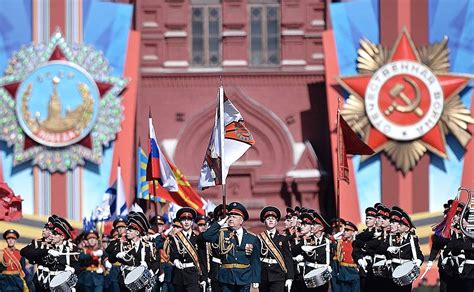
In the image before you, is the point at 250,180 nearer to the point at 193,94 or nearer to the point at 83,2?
the point at 193,94

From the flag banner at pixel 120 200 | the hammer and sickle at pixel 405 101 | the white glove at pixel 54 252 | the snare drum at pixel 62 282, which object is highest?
the hammer and sickle at pixel 405 101

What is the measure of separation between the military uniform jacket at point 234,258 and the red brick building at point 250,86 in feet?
42.5

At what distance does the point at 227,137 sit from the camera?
70.2ft

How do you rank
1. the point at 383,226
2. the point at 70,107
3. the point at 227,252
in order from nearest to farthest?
the point at 227,252
the point at 383,226
the point at 70,107

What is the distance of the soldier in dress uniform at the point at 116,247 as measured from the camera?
22828mm

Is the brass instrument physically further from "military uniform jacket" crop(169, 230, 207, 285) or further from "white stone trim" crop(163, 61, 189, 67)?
"white stone trim" crop(163, 61, 189, 67)

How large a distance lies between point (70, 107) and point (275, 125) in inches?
191

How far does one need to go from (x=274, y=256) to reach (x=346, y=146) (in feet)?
11.6

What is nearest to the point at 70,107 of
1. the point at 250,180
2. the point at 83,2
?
the point at 83,2

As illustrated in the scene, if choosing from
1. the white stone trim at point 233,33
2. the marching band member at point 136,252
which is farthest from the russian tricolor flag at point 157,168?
the white stone trim at point 233,33

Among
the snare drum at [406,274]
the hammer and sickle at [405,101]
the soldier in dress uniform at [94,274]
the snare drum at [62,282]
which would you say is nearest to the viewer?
the snare drum at [406,274]

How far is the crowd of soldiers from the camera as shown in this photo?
20.4m

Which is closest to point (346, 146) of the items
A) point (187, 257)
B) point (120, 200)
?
point (187, 257)

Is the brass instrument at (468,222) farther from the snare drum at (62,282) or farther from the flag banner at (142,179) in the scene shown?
the flag banner at (142,179)
